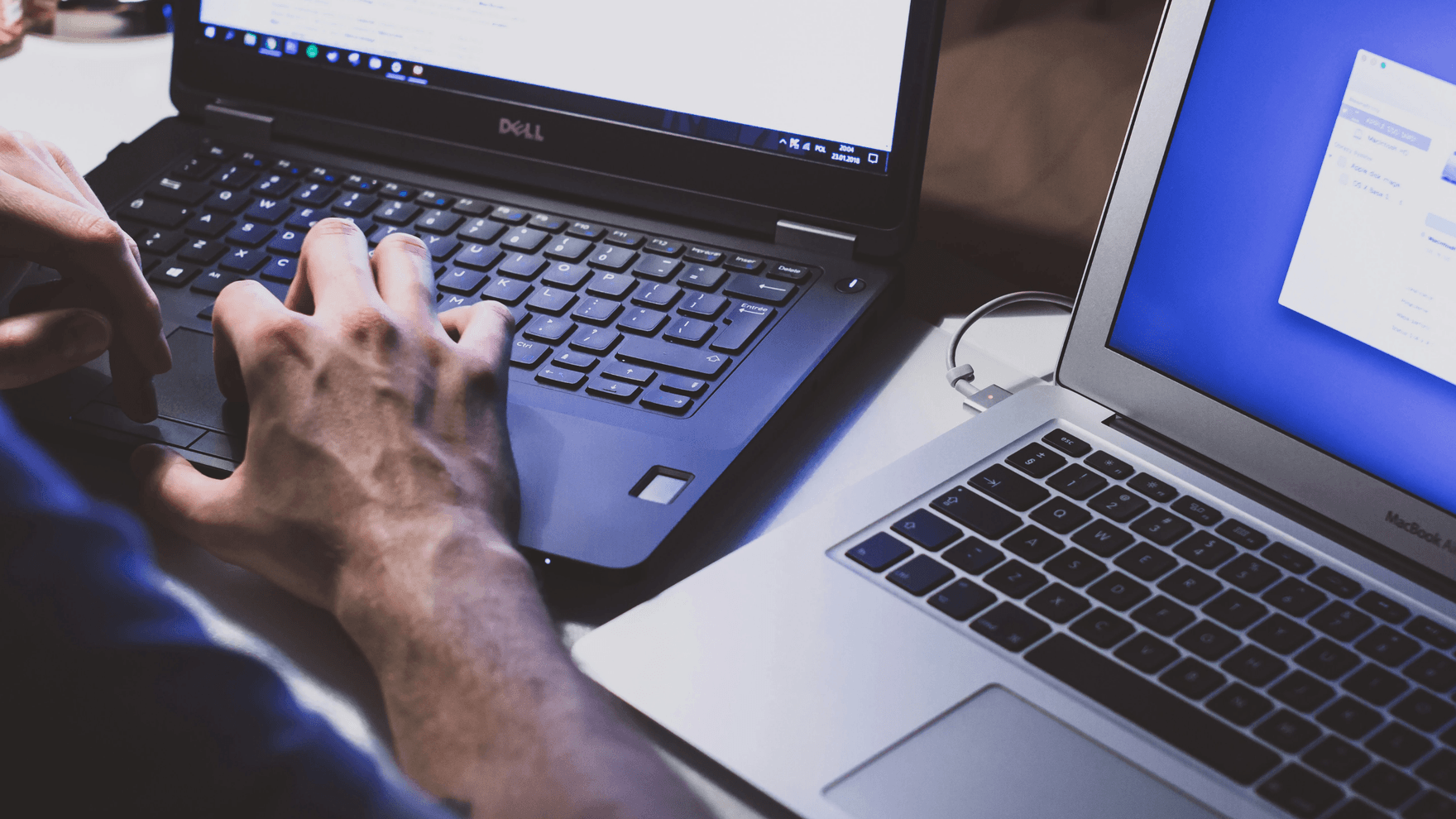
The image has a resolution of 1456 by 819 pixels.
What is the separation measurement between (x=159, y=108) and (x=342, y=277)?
55 cm

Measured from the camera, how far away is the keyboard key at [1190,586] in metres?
0.51

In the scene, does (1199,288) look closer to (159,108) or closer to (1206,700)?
(1206,700)

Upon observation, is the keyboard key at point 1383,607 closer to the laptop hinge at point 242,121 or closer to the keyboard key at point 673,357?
the keyboard key at point 673,357

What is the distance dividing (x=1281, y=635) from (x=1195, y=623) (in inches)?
1.5

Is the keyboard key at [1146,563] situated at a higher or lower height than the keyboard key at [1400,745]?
higher

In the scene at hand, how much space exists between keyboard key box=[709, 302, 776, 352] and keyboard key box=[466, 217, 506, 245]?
0.60 feet

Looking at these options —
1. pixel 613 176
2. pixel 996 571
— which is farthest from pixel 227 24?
pixel 996 571

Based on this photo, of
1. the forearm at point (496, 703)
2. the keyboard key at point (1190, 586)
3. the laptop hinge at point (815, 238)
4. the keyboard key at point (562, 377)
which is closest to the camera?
the forearm at point (496, 703)

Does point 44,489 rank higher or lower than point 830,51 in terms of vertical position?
lower

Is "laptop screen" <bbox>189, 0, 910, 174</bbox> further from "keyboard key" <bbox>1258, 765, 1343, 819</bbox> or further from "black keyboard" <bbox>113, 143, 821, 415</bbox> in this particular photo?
"keyboard key" <bbox>1258, 765, 1343, 819</bbox>

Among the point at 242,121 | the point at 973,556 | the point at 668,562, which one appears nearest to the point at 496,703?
the point at 668,562

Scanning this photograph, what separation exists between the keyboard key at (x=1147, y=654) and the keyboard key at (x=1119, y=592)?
22 millimetres

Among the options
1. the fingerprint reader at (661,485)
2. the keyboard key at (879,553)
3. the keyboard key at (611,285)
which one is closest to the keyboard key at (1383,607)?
the keyboard key at (879,553)

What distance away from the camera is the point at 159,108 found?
0.99 m
